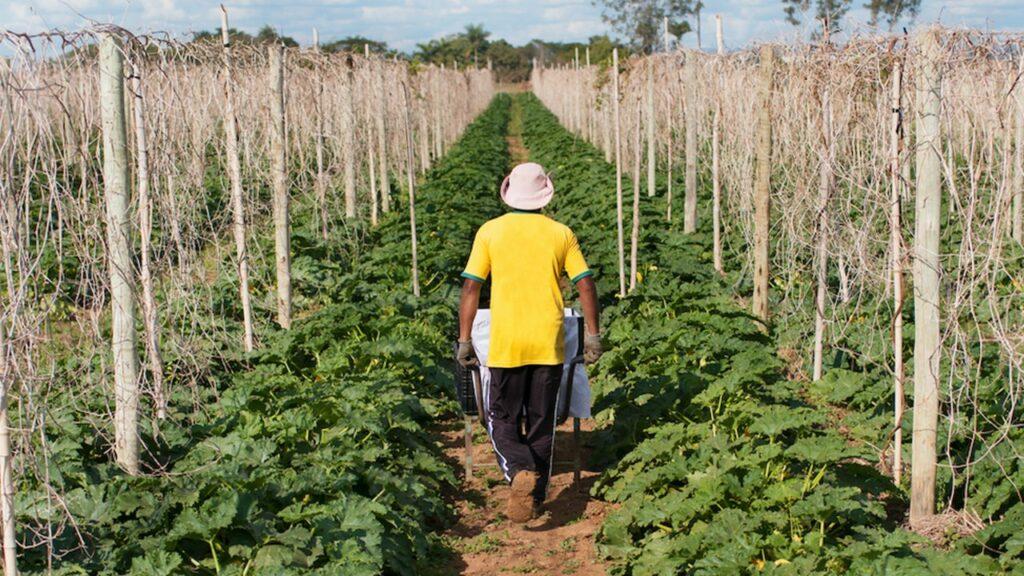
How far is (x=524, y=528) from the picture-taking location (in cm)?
619

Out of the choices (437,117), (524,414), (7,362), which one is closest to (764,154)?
(524,414)

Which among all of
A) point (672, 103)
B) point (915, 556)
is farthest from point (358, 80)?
point (915, 556)

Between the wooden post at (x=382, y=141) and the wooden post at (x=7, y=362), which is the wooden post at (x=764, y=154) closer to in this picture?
the wooden post at (x=7, y=362)

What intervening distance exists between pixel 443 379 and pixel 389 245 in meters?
4.86

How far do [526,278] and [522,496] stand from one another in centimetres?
125

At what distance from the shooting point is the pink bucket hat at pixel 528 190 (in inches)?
242

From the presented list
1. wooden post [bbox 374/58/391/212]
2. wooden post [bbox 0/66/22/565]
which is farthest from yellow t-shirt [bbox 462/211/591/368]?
wooden post [bbox 374/58/391/212]

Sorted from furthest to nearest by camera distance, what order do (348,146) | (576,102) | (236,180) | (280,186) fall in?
(576,102) → (348,146) → (280,186) → (236,180)

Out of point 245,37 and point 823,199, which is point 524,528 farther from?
point 245,37

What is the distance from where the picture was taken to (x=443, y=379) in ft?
28.0

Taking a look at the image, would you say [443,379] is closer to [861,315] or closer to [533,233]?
[533,233]

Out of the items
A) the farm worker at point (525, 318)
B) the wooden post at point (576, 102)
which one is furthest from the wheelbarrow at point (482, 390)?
the wooden post at point (576, 102)

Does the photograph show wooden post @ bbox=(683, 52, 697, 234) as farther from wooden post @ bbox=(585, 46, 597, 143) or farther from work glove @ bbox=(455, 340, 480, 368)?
wooden post @ bbox=(585, 46, 597, 143)

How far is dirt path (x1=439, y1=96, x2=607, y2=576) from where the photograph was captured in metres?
5.69
